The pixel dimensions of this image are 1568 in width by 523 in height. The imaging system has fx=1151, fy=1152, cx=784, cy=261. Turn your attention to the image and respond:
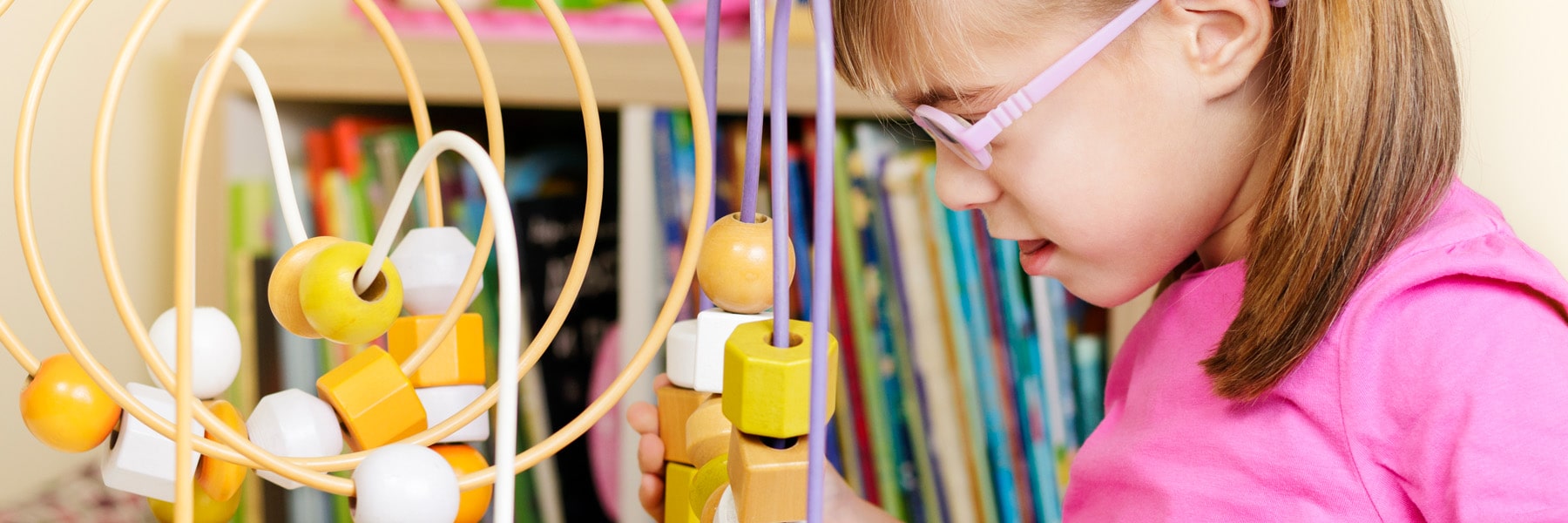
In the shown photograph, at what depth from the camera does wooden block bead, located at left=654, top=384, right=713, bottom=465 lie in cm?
54

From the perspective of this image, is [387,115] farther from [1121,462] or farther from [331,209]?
[1121,462]

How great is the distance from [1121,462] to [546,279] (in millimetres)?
649

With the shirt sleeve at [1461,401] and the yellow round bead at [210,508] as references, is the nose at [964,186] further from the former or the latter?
the yellow round bead at [210,508]

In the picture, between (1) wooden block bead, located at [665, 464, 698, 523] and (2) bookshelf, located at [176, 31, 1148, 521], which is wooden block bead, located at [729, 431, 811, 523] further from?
(2) bookshelf, located at [176, 31, 1148, 521]

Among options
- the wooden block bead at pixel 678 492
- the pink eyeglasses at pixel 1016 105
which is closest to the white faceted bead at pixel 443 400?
the wooden block bead at pixel 678 492

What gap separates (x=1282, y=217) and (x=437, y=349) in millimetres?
409

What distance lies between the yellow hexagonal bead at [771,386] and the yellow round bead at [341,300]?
0.13 metres

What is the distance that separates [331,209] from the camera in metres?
1.17

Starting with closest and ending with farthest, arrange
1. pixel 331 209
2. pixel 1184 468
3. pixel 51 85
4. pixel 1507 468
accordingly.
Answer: pixel 1507 468 → pixel 1184 468 → pixel 51 85 → pixel 331 209

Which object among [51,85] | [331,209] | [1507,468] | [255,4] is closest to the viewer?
[255,4]

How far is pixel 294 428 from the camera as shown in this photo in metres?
0.43

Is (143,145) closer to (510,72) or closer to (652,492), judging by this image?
(510,72)

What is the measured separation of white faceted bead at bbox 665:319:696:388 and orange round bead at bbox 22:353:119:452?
22cm

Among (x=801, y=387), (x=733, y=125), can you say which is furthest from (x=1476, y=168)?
(x=733, y=125)
